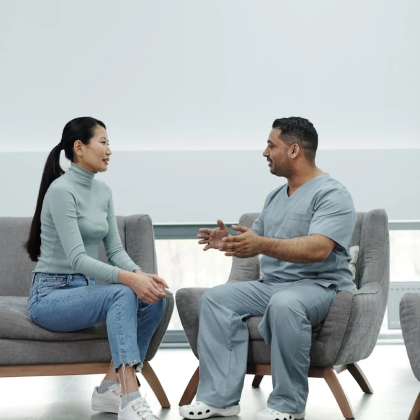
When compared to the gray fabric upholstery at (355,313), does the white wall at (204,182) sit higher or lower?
higher

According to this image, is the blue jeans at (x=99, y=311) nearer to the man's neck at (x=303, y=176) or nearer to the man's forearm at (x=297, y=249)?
the man's forearm at (x=297, y=249)

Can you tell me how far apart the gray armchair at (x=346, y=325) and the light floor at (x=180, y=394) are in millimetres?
139

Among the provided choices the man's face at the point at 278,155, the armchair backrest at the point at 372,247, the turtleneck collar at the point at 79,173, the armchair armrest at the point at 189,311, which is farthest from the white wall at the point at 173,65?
the armchair armrest at the point at 189,311

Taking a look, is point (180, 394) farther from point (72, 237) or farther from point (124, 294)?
point (72, 237)

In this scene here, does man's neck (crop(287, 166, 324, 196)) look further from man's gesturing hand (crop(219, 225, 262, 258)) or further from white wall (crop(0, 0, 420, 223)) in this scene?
white wall (crop(0, 0, 420, 223))

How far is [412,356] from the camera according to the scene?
105 inches

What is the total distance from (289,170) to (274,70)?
1711 mm

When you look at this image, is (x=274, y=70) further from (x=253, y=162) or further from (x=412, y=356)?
(x=412, y=356)

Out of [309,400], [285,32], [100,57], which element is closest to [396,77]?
[285,32]

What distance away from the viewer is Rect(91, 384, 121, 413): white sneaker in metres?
2.94

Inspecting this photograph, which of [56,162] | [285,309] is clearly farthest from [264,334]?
[56,162]

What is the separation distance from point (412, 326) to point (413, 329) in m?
0.01

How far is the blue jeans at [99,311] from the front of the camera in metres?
2.79

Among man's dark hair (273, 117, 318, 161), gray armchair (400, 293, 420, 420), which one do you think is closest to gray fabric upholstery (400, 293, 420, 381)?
gray armchair (400, 293, 420, 420)
